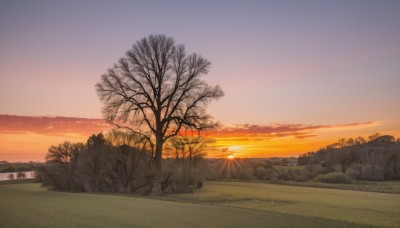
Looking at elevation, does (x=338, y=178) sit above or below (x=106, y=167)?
below

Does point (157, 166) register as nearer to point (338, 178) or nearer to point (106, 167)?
point (106, 167)

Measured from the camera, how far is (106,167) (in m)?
40.9

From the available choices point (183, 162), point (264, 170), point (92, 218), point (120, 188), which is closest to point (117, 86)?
point (120, 188)

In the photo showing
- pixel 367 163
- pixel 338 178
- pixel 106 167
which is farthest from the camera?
pixel 367 163

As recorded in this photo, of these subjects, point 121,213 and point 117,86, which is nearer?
point 121,213

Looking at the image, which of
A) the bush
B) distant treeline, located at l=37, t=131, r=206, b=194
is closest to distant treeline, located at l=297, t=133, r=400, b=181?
the bush

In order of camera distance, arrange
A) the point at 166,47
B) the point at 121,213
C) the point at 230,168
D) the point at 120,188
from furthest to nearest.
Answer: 1. the point at 230,168
2. the point at 120,188
3. the point at 166,47
4. the point at 121,213

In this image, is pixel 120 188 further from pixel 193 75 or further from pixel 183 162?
pixel 183 162

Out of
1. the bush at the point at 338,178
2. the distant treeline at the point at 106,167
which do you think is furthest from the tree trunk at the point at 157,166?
the bush at the point at 338,178

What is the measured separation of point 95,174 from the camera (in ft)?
135

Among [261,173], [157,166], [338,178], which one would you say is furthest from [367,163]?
[157,166]

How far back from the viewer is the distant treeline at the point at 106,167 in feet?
132

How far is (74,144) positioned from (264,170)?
1681 inches

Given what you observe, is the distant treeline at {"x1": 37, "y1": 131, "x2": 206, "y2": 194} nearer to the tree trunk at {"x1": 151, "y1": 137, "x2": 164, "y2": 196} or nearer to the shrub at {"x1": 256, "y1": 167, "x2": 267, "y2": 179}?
the tree trunk at {"x1": 151, "y1": 137, "x2": 164, "y2": 196}
